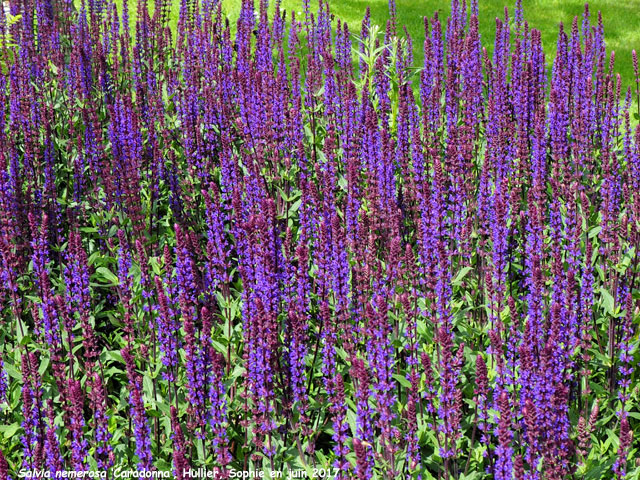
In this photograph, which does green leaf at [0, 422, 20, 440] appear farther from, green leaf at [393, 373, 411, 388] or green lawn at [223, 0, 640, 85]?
green lawn at [223, 0, 640, 85]

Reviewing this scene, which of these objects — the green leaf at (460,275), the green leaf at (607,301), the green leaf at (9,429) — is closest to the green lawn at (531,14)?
the green leaf at (460,275)

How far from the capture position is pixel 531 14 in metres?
15.7

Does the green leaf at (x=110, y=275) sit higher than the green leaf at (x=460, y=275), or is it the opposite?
the green leaf at (x=460, y=275)

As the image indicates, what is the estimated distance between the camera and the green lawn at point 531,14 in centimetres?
1414

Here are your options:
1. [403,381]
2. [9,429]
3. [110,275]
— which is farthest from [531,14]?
[9,429]

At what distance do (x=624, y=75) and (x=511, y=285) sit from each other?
8.30 meters

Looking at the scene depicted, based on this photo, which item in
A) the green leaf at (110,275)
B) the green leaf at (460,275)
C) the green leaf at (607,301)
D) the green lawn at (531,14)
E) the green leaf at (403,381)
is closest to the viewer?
the green leaf at (403,381)

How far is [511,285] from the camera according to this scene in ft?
17.9

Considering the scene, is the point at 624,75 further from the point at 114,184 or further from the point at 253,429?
the point at 253,429

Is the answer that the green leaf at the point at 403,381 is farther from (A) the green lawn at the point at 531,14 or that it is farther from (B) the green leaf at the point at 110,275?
(A) the green lawn at the point at 531,14

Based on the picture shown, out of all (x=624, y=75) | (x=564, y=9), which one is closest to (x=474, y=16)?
(x=624, y=75)

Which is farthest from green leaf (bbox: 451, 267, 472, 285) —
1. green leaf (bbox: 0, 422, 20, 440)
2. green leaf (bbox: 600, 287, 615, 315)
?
green leaf (bbox: 0, 422, 20, 440)

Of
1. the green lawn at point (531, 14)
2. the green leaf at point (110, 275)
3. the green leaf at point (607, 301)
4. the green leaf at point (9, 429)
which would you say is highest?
the green lawn at point (531, 14)

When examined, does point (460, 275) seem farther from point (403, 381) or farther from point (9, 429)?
point (9, 429)
